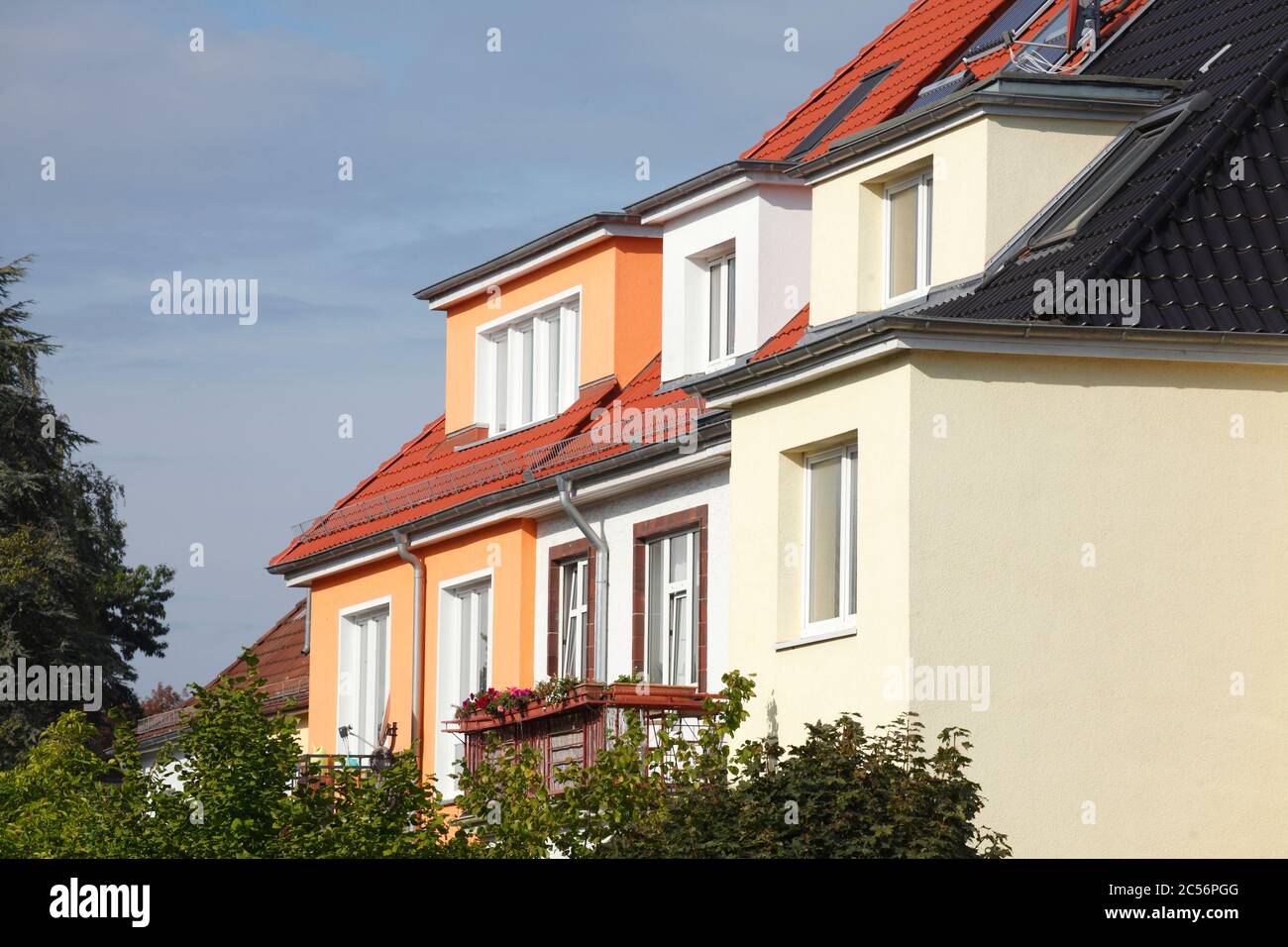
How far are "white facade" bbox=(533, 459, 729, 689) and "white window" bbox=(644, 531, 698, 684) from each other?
0.22m

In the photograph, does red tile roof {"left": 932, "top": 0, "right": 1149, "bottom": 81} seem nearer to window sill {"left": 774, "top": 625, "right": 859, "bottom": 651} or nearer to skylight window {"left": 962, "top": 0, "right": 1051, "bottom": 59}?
skylight window {"left": 962, "top": 0, "right": 1051, "bottom": 59}

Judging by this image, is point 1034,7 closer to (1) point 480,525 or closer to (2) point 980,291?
(2) point 980,291

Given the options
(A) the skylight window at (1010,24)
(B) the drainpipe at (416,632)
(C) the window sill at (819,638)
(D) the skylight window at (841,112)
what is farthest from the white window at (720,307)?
(C) the window sill at (819,638)

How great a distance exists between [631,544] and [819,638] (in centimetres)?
517

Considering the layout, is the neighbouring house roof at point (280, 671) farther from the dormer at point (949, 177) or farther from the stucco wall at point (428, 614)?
the dormer at point (949, 177)

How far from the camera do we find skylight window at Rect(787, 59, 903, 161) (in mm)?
23297

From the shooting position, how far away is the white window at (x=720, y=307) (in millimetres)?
23562

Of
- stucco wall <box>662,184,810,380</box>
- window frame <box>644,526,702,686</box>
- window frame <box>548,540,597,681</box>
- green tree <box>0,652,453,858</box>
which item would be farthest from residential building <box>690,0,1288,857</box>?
window frame <box>548,540,597,681</box>

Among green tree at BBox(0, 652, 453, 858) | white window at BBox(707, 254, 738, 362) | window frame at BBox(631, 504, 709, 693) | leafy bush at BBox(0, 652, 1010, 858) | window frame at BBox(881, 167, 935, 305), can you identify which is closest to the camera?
leafy bush at BBox(0, 652, 1010, 858)

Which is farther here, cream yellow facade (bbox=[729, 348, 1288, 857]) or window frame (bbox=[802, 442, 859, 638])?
window frame (bbox=[802, 442, 859, 638])

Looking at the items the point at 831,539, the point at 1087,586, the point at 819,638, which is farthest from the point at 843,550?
the point at 1087,586

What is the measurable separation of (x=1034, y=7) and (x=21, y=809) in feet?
40.2
